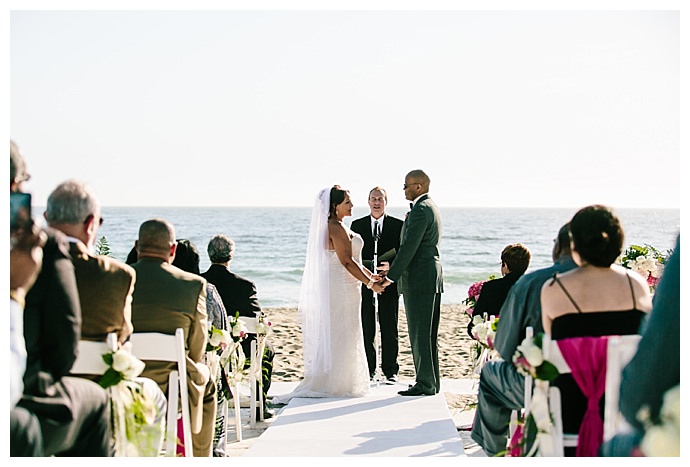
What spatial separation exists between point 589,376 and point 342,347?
396 cm

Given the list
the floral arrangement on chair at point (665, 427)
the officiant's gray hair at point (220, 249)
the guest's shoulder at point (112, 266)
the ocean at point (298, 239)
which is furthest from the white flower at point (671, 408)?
the ocean at point (298, 239)

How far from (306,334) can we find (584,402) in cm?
411

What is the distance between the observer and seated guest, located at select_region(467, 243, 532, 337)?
5.87 meters

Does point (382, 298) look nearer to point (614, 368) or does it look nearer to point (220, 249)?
point (220, 249)

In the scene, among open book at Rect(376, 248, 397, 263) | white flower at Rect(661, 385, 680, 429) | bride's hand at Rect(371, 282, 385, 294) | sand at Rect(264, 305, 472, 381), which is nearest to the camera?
white flower at Rect(661, 385, 680, 429)

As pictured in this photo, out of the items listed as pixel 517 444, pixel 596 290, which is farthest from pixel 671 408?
pixel 517 444

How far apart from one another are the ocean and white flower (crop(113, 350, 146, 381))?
2072 centimetres

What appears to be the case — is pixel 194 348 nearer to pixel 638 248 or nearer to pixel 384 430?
pixel 384 430

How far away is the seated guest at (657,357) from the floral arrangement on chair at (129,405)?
2.40 meters

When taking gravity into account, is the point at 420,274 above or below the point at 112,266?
below

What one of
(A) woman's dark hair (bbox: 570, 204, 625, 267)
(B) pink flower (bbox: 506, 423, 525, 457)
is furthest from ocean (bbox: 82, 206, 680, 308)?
(A) woman's dark hair (bbox: 570, 204, 625, 267)

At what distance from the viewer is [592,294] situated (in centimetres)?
389

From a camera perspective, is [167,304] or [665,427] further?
[167,304]

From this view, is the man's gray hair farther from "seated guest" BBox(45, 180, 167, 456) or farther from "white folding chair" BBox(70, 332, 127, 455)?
"white folding chair" BBox(70, 332, 127, 455)
